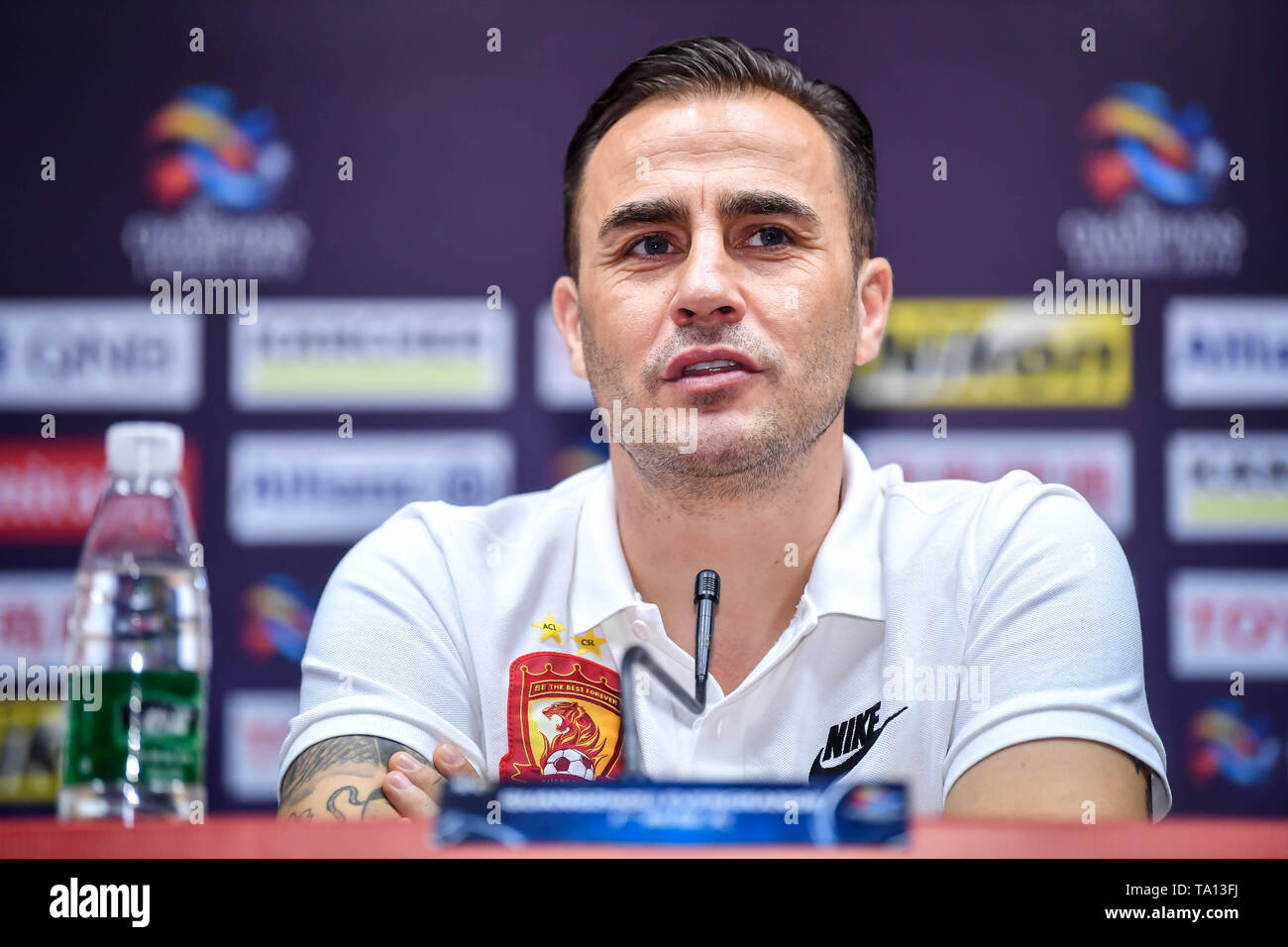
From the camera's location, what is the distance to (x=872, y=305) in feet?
6.90

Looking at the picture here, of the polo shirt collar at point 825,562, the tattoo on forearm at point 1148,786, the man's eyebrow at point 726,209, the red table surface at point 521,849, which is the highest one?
the man's eyebrow at point 726,209

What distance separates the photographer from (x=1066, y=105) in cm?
316

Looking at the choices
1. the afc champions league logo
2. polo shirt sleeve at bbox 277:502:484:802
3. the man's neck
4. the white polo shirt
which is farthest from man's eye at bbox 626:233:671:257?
the afc champions league logo

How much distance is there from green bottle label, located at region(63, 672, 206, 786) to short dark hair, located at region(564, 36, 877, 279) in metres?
1.21

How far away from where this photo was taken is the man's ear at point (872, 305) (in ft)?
6.77

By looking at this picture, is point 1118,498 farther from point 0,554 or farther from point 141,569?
point 0,554

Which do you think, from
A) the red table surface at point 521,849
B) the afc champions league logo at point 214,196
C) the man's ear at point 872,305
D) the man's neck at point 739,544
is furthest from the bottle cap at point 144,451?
the afc champions league logo at point 214,196

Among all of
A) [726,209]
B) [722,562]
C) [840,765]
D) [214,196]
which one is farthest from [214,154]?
[840,765]

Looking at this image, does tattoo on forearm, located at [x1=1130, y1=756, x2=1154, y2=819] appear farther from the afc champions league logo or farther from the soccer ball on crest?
the afc champions league logo

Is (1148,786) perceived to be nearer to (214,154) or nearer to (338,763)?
(338,763)

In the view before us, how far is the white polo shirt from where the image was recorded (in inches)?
62.0

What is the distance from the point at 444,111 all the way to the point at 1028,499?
2.09 meters

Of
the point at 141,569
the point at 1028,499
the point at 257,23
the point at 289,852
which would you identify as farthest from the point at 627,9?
the point at 289,852
